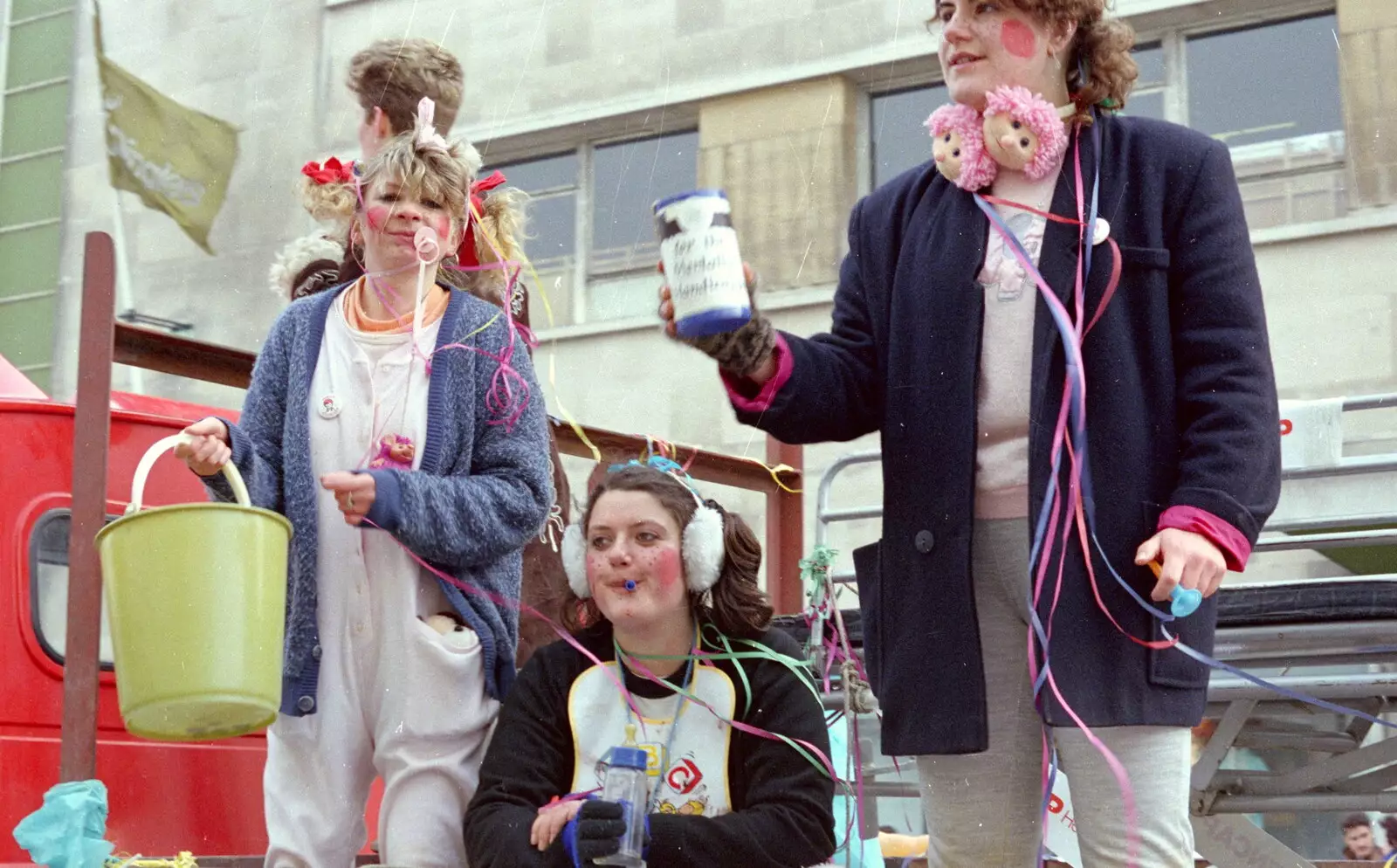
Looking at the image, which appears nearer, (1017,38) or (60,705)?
(1017,38)

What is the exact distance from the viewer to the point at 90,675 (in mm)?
2865

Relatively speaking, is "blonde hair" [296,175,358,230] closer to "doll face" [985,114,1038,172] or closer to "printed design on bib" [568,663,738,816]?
"printed design on bib" [568,663,738,816]

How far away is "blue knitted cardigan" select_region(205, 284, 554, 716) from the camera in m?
2.72

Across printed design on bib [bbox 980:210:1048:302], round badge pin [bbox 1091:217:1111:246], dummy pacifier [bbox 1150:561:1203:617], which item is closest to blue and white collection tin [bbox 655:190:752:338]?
printed design on bib [bbox 980:210:1048:302]

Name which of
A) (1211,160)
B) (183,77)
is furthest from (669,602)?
(183,77)

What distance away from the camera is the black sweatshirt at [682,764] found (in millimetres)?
2783

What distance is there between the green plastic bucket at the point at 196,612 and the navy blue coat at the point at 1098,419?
77cm

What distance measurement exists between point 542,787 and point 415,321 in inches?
31.3

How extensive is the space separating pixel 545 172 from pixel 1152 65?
4.34 m

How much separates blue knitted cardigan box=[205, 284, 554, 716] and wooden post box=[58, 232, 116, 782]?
251 mm

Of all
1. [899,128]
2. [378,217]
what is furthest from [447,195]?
[899,128]

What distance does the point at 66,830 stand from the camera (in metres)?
2.80

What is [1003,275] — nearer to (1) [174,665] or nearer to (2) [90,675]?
(1) [174,665]

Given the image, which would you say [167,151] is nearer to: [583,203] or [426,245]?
[583,203]
